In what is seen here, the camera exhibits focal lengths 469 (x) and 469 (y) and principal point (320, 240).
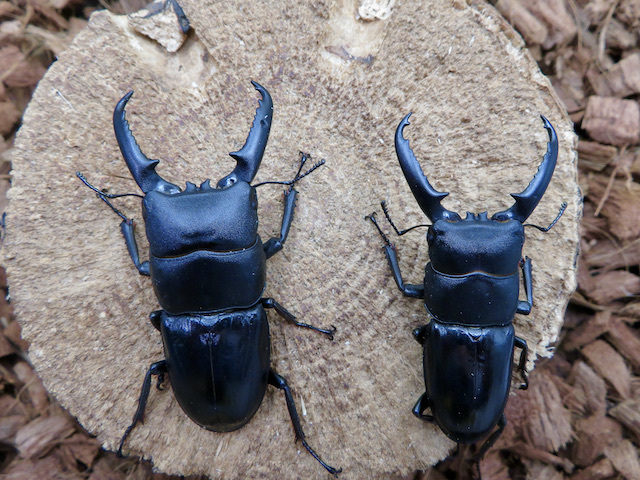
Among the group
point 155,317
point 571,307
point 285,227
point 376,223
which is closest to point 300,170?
point 285,227

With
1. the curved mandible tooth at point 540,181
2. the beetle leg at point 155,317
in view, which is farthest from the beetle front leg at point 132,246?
the curved mandible tooth at point 540,181

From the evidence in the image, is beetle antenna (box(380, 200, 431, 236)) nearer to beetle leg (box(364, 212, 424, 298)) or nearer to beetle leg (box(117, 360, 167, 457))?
beetle leg (box(364, 212, 424, 298))

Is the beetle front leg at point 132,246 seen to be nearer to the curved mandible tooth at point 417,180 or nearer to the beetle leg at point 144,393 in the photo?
the beetle leg at point 144,393

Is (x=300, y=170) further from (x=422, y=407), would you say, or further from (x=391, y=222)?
(x=422, y=407)

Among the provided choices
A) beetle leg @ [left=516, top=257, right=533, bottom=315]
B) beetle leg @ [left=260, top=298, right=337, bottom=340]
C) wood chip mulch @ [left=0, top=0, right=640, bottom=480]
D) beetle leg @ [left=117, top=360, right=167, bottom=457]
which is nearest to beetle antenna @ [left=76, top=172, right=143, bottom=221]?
beetle leg @ [left=117, top=360, right=167, bottom=457]

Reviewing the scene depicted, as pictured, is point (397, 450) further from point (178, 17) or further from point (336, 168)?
point (178, 17)
